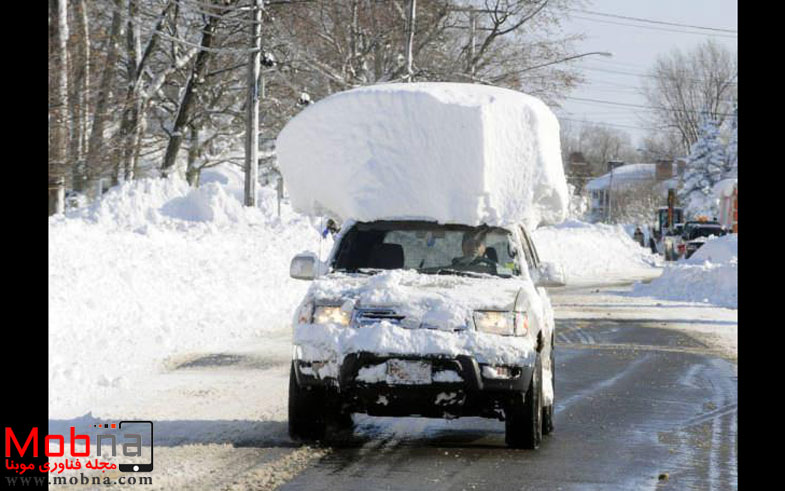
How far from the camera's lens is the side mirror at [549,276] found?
10625 millimetres

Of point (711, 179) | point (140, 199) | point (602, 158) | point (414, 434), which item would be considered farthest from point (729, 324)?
point (602, 158)

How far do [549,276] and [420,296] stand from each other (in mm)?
1584

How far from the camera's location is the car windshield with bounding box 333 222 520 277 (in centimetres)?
1059

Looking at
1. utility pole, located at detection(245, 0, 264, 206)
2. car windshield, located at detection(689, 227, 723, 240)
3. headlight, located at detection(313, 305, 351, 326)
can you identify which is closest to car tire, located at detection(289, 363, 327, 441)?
headlight, located at detection(313, 305, 351, 326)

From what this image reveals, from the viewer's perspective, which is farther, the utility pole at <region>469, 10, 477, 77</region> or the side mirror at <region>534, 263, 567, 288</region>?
the utility pole at <region>469, 10, 477, 77</region>

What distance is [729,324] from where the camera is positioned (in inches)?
953

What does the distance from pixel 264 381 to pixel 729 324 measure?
513 inches

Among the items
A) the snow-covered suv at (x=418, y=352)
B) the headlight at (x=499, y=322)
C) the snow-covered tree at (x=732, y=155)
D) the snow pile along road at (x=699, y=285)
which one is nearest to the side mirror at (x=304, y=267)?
the snow-covered suv at (x=418, y=352)

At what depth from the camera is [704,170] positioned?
104m

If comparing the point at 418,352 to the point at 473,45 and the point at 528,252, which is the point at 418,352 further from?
the point at 473,45

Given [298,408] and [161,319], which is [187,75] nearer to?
[161,319]

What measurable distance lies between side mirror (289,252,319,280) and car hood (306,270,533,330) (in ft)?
1.19

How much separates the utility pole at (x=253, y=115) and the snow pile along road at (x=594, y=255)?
12.6 m

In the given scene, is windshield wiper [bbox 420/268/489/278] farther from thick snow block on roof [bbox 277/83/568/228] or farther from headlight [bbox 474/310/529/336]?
headlight [bbox 474/310/529/336]
